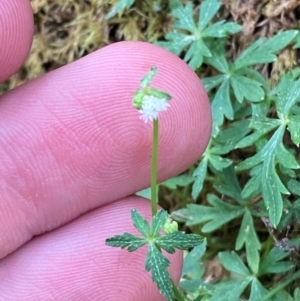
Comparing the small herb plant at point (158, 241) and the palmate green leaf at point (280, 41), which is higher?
the palmate green leaf at point (280, 41)

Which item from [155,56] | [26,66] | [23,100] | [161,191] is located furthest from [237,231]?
[26,66]

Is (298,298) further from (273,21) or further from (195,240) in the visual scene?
(273,21)

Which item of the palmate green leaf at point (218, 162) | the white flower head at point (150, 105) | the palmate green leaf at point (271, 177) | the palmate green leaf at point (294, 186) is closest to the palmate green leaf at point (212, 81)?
the palmate green leaf at point (218, 162)

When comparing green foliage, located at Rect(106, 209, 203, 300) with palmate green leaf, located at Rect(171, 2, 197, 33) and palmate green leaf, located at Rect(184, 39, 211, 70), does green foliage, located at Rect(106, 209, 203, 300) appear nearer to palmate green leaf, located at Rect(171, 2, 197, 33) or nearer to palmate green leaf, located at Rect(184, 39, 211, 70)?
palmate green leaf, located at Rect(184, 39, 211, 70)

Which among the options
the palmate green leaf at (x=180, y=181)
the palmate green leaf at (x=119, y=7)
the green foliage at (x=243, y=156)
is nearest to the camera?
the green foliage at (x=243, y=156)

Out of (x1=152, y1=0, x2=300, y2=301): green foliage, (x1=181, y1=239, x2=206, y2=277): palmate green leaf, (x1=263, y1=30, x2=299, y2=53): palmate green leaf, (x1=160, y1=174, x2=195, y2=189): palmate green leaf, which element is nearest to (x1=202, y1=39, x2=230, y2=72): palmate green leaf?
(x1=152, y1=0, x2=300, y2=301): green foliage

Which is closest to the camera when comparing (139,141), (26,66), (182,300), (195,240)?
(195,240)

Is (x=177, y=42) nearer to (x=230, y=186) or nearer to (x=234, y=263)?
(x=230, y=186)

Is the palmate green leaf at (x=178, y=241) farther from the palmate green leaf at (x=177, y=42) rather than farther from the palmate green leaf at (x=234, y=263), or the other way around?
the palmate green leaf at (x=177, y=42)
